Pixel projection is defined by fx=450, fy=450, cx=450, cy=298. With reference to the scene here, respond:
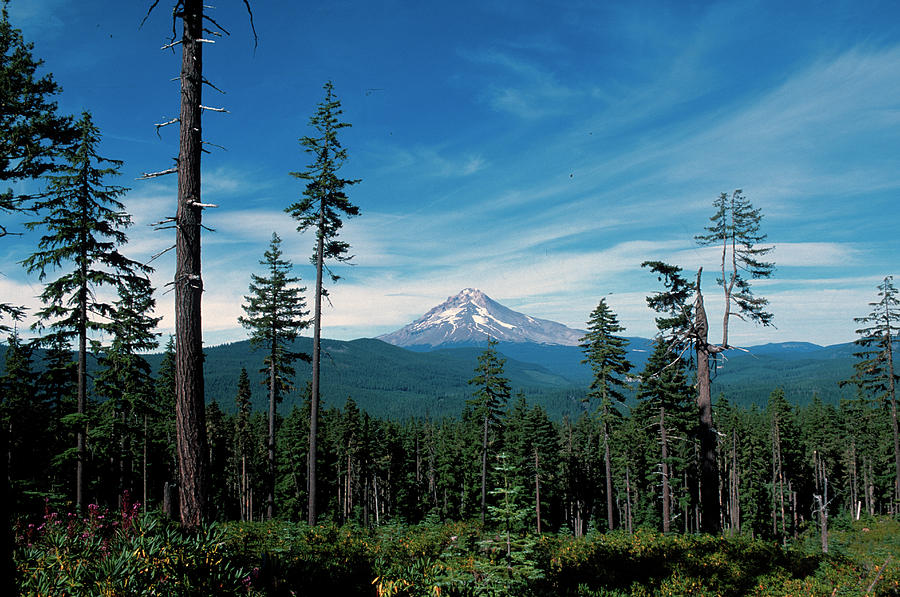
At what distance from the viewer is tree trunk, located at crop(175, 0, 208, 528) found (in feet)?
20.8

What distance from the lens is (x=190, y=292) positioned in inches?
262

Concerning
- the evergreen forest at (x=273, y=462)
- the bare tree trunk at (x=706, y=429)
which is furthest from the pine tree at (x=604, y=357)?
the bare tree trunk at (x=706, y=429)

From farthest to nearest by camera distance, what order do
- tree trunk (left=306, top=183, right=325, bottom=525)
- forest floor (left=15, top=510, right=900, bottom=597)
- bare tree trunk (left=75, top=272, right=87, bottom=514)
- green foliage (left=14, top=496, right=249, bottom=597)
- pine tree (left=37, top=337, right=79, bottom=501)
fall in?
tree trunk (left=306, top=183, right=325, bottom=525), bare tree trunk (left=75, top=272, right=87, bottom=514), pine tree (left=37, top=337, right=79, bottom=501), forest floor (left=15, top=510, right=900, bottom=597), green foliage (left=14, top=496, right=249, bottom=597)

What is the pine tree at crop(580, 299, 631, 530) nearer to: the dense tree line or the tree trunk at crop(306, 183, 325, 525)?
the dense tree line

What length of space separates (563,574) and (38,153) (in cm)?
1561

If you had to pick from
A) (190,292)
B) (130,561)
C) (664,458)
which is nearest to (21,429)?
(190,292)

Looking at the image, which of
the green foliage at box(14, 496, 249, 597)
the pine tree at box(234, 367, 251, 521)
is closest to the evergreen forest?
the green foliage at box(14, 496, 249, 597)

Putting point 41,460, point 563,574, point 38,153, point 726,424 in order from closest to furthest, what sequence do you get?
point 563,574 < point 38,153 < point 41,460 < point 726,424

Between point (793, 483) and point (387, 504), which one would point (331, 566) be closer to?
point (387, 504)

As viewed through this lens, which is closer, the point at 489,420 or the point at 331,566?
the point at 331,566

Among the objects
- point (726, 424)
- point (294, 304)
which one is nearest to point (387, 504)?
point (726, 424)

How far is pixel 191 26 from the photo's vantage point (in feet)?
22.2

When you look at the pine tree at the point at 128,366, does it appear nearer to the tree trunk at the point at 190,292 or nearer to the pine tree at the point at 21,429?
the pine tree at the point at 21,429

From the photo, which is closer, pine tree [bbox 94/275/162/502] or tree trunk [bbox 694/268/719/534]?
tree trunk [bbox 694/268/719/534]
